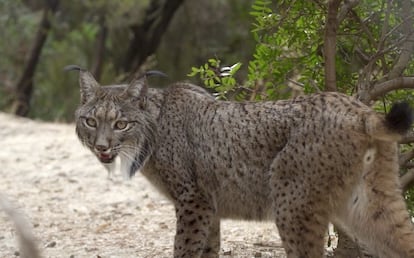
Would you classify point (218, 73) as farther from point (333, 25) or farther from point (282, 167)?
point (282, 167)

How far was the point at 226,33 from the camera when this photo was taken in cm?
2169

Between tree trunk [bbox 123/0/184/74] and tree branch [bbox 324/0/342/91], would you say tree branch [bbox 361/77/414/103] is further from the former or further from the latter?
tree trunk [bbox 123/0/184/74]

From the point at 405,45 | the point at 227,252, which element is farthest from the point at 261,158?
the point at 227,252

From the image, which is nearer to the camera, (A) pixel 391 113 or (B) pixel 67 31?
(A) pixel 391 113

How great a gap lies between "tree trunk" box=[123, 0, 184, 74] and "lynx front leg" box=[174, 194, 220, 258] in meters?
13.1

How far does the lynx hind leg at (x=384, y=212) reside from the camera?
549 centimetres

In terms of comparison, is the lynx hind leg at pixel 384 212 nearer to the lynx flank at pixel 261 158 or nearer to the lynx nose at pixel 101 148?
the lynx flank at pixel 261 158

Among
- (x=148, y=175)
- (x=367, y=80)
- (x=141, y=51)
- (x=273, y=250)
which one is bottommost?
(x=273, y=250)

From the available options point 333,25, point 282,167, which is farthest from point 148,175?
point 333,25

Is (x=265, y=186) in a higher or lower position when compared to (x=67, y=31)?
lower

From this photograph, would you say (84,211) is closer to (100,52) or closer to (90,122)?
(90,122)

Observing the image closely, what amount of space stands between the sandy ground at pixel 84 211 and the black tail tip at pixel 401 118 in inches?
95.8

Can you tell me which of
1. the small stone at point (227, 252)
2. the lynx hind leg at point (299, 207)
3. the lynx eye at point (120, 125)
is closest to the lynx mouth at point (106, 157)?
the lynx eye at point (120, 125)

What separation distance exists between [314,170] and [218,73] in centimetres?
187
